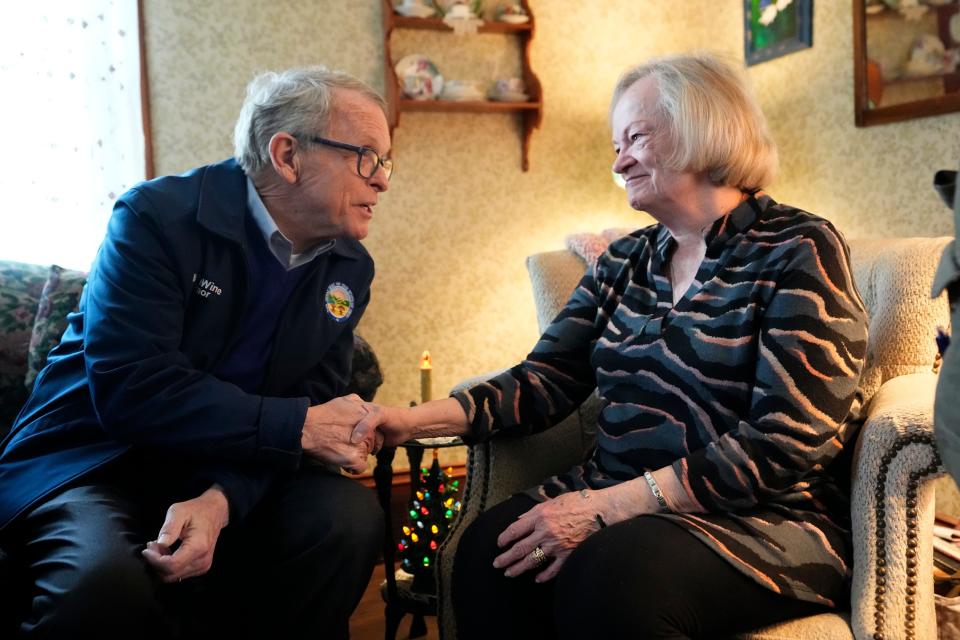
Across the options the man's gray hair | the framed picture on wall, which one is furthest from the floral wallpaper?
the man's gray hair

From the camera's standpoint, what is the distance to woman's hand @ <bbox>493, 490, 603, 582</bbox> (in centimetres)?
126

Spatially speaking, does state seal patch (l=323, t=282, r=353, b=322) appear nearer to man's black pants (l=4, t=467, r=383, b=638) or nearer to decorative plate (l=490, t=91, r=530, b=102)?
man's black pants (l=4, t=467, r=383, b=638)

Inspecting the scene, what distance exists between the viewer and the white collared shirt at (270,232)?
1486 mm

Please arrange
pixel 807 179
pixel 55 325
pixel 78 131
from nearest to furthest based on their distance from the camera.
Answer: pixel 55 325 < pixel 78 131 < pixel 807 179

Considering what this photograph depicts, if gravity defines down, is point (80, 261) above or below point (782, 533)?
above

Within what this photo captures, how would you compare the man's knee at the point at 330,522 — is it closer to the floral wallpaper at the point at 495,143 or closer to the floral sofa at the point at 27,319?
the floral sofa at the point at 27,319

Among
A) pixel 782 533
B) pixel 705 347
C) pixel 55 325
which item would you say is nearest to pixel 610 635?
pixel 782 533

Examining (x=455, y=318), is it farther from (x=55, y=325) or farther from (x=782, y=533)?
(x=782, y=533)

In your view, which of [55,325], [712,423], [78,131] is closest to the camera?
[712,423]

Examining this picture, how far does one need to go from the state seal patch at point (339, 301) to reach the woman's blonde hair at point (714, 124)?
2.10ft

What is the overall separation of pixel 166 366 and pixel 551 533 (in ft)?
2.16

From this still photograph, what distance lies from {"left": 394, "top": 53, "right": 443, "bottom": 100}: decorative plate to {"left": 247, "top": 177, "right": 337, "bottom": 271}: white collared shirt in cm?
156

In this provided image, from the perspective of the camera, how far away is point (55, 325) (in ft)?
5.84

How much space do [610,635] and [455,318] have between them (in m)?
2.16
